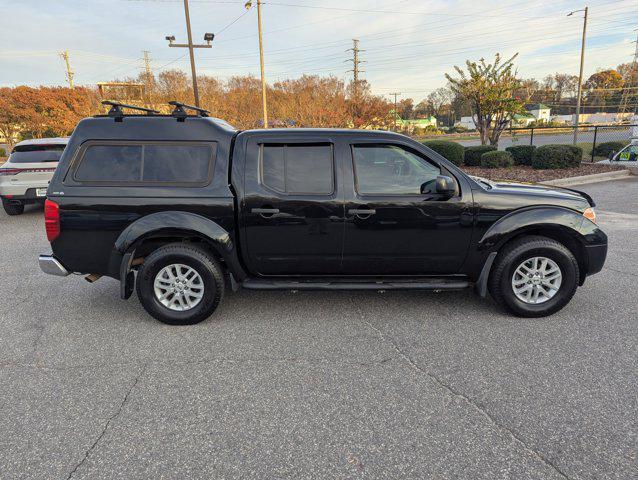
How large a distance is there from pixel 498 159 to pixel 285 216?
44.6 feet

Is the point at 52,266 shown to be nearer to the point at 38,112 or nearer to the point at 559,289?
the point at 559,289

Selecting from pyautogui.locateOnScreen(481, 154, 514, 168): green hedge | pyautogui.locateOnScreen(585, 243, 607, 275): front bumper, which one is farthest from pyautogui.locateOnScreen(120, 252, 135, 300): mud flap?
pyautogui.locateOnScreen(481, 154, 514, 168): green hedge

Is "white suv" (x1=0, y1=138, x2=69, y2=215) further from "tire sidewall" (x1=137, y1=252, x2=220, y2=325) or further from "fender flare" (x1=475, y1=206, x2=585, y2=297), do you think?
"fender flare" (x1=475, y1=206, x2=585, y2=297)

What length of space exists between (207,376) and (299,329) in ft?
3.28

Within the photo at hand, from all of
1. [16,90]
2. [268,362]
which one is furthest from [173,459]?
[16,90]

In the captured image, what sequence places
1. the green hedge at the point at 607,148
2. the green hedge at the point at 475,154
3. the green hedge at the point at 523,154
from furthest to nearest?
the green hedge at the point at 607,148 < the green hedge at the point at 475,154 < the green hedge at the point at 523,154

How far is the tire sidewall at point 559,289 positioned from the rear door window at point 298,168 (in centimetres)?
183

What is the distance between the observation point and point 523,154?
1548cm

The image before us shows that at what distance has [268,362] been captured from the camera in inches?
126

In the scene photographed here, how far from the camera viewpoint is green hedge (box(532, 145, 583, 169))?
14.0 m

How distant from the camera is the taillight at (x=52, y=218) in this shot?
12.2 ft

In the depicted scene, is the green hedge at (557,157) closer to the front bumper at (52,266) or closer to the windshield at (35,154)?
the windshield at (35,154)

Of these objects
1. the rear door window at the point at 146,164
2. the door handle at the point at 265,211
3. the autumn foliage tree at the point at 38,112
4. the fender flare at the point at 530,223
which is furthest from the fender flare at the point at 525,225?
the autumn foliage tree at the point at 38,112

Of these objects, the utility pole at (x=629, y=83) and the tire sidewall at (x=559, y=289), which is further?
the utility pole at (x=629, y=83)
